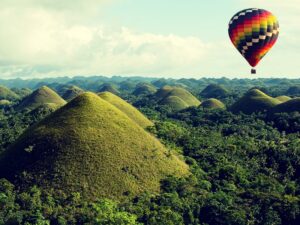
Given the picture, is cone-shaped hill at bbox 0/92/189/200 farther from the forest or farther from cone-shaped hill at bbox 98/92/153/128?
cone-shaped hill at bbox 98/92/153/128

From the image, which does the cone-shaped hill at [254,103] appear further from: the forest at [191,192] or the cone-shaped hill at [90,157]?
the cone-shaped hill at [90,157]

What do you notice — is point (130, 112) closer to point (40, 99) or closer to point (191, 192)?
point (191, 192)

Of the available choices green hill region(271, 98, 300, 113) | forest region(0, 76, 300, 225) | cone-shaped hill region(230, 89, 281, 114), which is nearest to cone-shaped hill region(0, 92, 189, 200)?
forest region(0, 76, 300, 225)

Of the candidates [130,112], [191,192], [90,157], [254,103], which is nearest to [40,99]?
[130,112]

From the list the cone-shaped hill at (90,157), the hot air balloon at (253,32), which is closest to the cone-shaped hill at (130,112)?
the cone-shaped hill at (90,157)

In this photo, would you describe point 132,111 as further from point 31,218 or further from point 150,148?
point 31,218

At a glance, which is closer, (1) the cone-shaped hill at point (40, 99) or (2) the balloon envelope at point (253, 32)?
(2) the balloon envelope at point (253, 32)
